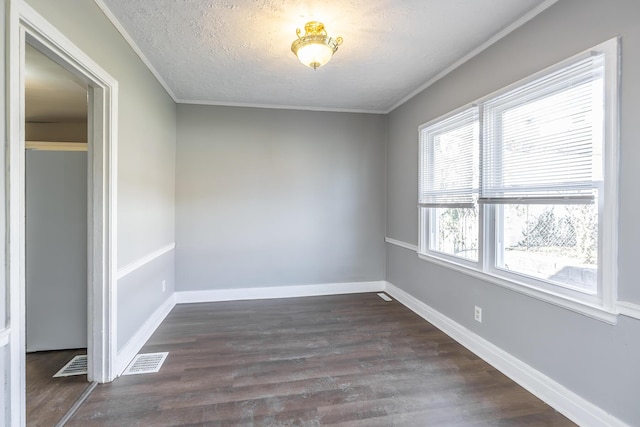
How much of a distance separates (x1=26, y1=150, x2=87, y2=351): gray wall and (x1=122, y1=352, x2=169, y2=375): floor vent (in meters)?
0.59

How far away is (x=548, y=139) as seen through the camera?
194 centimetres

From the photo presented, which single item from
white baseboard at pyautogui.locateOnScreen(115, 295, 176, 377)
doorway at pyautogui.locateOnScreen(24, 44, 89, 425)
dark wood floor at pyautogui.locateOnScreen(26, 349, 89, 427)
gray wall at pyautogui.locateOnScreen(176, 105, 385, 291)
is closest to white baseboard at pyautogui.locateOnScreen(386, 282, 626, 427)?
gray wall at pyautogui.locateOnScreen(176, 105, 385, 291)

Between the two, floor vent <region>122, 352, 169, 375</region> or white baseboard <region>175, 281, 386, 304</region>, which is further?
white baseboard <region>175, 281, 386, 304</region>

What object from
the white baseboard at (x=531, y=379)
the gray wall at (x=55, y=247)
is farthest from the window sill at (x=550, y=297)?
the gray wall at (x=55, y=247)

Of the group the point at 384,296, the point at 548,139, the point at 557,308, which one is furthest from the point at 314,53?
the point at 384,296

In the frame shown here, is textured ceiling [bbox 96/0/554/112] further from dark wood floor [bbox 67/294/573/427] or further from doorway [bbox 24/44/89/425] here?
dark wood floor [bbox 67/294/573/427]

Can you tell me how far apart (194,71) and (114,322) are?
2.36m

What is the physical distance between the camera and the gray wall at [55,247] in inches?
94.3

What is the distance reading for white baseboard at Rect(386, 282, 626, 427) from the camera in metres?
1.67

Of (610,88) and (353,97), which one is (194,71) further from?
(610,88)

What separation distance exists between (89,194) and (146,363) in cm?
140

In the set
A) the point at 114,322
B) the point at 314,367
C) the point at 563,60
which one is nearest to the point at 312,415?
the point at 314,367

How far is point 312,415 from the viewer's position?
5.96 ft

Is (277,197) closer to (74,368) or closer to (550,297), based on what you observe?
(74,368)
